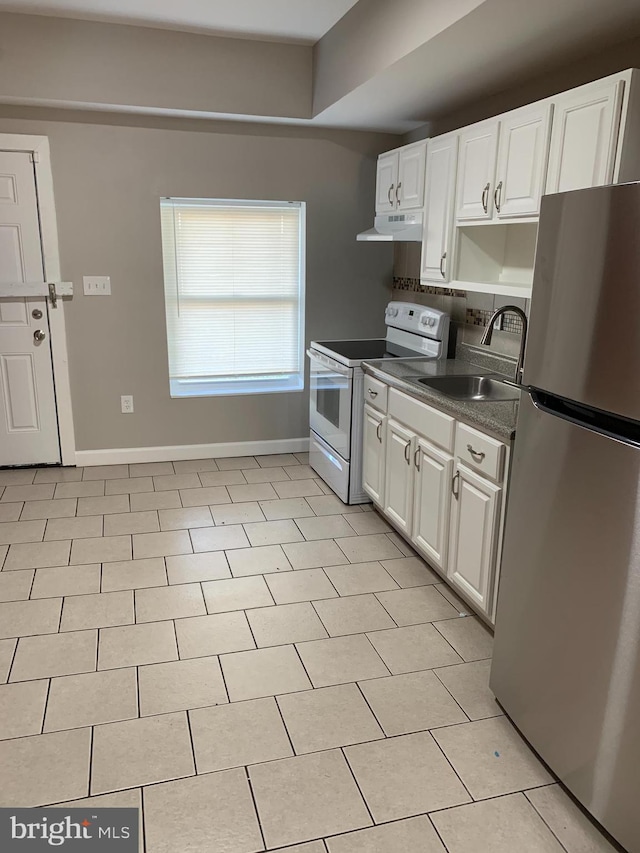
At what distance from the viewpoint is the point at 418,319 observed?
389 centimetres

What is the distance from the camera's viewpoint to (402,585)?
116 inches

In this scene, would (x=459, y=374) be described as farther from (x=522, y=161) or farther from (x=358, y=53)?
(x=358, y=53)

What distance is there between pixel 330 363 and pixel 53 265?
189 cm

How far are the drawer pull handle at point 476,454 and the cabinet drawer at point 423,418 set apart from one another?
16 cm

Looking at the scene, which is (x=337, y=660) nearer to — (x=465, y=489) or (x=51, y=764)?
(x=465, y=489)

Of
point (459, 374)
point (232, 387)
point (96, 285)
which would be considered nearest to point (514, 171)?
point (459, 374)

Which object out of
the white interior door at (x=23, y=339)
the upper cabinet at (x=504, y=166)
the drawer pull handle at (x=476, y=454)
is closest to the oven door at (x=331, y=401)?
the upper cabinet at (x=504, y=166)

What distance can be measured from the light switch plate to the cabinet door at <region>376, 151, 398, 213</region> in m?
1.84

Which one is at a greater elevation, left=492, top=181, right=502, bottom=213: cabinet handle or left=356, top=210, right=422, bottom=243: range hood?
left=492, top=181, right=502, bottom=213: cabinet handle

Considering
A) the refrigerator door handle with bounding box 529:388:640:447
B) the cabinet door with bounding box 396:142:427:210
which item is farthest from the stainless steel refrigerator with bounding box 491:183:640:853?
the cabinet door with bounding box 396:142:427:210

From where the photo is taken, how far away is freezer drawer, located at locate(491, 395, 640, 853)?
5.03 feet

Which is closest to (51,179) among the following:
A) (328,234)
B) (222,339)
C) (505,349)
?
(222,339)

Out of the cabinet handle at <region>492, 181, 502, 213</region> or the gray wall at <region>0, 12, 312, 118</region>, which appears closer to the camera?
the cabinet handle at <region>492, 181, 502, 213</region>

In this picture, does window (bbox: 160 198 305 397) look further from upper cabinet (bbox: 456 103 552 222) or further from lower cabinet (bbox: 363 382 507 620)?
upper cabinet (bbox: 456 103 552 222)
